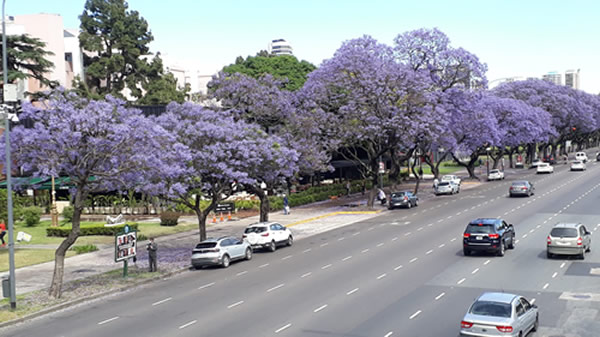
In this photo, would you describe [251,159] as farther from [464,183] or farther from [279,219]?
[464,183]

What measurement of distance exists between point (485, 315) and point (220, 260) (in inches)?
672

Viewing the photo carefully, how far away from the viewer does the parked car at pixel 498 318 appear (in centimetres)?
1595

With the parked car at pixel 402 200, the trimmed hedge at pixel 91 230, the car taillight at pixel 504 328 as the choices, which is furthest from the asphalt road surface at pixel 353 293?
the parked car at pixel 402 200

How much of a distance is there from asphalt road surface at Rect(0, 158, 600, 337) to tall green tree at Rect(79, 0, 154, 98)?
1897 inches

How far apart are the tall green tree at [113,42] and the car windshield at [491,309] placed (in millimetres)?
66181

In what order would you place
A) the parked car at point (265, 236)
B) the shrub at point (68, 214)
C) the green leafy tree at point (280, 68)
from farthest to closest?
the green leafy tree at point (280, 68) → the shrub at point (68, 214) → the parked car at point (265, 236)

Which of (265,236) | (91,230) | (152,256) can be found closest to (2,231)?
(91,230)

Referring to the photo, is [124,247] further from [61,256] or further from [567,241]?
[567,241]

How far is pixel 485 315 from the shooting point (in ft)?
53.9

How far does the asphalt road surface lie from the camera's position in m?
19.0

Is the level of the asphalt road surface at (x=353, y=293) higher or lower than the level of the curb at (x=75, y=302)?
higher

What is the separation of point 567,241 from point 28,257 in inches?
1117

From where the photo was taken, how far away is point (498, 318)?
16156 millimetres

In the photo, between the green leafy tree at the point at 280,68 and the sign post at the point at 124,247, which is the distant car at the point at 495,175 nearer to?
the green leafy tree at the point at 280,68
